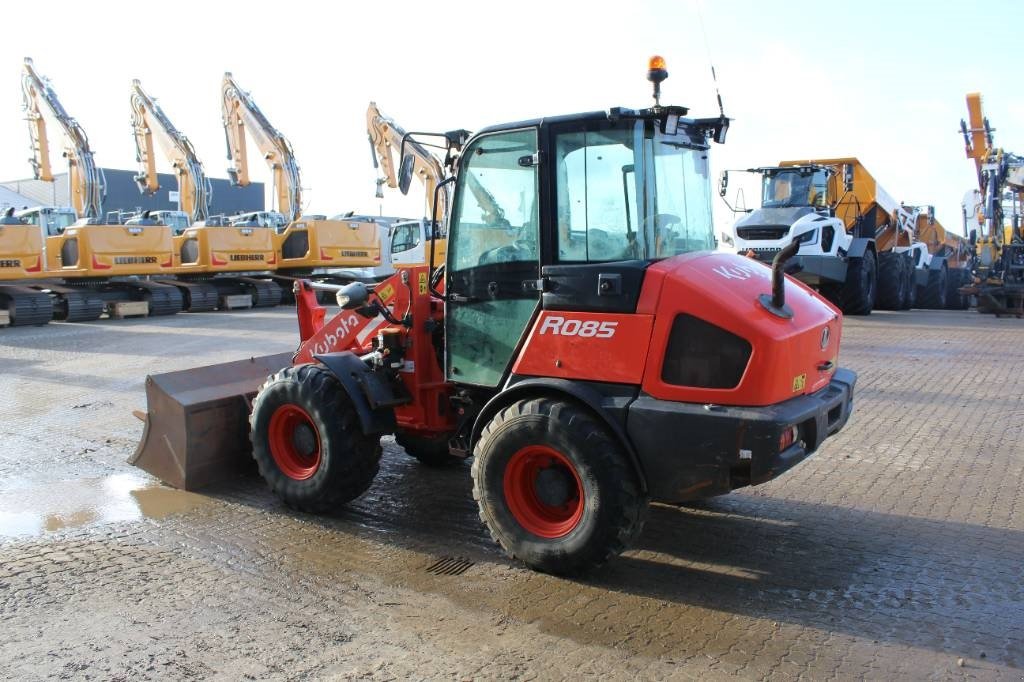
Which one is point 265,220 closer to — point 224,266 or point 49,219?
point 224,266

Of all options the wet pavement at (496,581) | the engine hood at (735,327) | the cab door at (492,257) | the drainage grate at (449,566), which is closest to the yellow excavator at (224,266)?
the wet pavement at (496,581)

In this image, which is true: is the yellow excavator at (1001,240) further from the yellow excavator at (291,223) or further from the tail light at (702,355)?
the tail light at (702,355)

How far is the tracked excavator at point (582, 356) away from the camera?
12.8 ft

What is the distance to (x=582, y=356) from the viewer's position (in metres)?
4.19

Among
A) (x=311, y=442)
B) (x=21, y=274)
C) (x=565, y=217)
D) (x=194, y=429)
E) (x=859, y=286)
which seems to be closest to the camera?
(x=565, y=217)

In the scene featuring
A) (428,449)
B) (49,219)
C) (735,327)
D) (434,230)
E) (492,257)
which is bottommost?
(428,449)

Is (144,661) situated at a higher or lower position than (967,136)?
lower

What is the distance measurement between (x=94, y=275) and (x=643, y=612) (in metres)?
18.5

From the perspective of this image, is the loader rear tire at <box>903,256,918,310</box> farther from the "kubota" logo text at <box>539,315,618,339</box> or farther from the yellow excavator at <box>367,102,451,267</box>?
the "kubota" logo text at <box>539,315,618,339</box>

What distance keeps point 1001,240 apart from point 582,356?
708 inches

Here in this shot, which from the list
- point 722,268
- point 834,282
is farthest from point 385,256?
point 722,268

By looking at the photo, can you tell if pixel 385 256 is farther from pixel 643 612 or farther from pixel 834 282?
pixel 643 612

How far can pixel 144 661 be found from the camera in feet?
11.5

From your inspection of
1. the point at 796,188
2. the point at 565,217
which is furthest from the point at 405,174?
the point at 796,188
